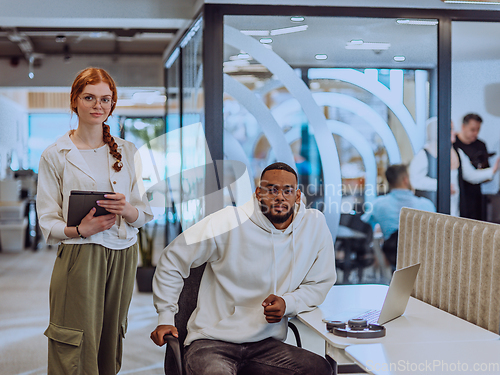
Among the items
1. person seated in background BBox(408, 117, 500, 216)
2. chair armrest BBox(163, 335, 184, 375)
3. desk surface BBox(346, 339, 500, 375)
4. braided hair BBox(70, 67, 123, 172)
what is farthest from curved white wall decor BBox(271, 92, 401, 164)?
desk surface BBox(346, 339, 500, 375)

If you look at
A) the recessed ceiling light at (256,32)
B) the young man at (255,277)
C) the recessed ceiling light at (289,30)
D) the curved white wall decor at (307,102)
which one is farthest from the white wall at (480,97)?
the young man at (255,277)

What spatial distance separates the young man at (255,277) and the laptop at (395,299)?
242mm

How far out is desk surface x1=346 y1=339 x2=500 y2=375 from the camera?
1.45m

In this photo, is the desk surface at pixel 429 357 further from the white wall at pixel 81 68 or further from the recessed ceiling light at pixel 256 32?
the white wall at pixel 81 68

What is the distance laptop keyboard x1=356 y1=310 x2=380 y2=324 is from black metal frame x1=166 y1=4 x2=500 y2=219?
196 centimetres

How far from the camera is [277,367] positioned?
200 centimetres

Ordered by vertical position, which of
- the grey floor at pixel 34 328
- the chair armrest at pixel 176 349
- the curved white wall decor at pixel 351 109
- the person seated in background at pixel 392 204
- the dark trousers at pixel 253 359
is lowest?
the grey floor at pixel 34 328

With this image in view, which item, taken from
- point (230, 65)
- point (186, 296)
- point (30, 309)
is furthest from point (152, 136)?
point (186, 296)

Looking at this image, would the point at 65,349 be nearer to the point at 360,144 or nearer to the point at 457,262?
the point at 457,262

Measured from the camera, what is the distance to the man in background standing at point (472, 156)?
4102mm

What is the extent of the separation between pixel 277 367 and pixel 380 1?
115 inches

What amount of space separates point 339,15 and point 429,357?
291cm

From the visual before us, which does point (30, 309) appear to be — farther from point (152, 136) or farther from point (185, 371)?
point (152, 136)

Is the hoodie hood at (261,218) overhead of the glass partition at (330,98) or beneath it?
beneath
